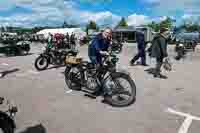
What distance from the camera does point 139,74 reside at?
9719mm

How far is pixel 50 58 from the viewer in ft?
37.2

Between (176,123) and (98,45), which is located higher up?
(98,45)

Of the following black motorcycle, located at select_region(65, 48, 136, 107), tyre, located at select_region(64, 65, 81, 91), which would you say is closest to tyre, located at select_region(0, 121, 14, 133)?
black motorcycle, located at select_region(65, 48, 136, 107)

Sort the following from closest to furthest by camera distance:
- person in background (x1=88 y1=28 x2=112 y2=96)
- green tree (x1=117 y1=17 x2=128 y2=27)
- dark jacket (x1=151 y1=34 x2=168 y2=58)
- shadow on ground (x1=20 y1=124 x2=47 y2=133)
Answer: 1. shadow on ground (x1=20 y1=124 x2=47 y2=133)
2. person in background (x1=88 y1=28 x2=112 y2=96)
3. dark jacket (x1=151 y1=34 x2=168 y2=58)
4. green tree (x1=117 y1=17 x2=128 y2=27)

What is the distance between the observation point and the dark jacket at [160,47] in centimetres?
834

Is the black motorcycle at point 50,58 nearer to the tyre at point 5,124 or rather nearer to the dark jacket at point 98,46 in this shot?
the dark jacket at point 98,46

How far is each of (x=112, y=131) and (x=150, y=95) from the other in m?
2.64

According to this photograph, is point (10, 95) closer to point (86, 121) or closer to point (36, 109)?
point (36, 109)

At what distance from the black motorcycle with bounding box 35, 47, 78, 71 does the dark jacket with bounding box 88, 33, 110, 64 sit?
5071mm

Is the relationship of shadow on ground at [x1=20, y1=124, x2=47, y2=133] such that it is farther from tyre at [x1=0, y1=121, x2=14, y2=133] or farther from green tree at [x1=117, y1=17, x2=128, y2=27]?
green tree at [x1=117, y1=17, x2=128, y2=27]

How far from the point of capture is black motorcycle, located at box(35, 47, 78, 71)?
11.0m

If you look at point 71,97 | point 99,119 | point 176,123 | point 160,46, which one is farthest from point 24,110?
point 160,46

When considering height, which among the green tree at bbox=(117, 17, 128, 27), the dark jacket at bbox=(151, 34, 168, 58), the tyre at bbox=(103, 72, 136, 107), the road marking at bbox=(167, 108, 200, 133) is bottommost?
the road marking at bbox=(167, 108, 200, 133)

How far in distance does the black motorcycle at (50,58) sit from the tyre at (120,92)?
5.85m
